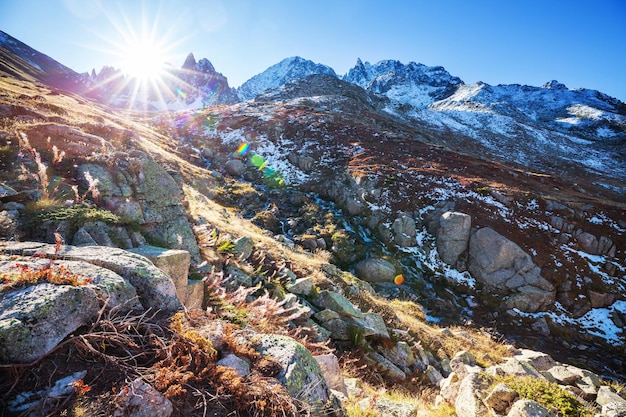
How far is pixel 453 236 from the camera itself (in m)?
17.4

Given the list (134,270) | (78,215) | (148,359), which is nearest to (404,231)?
(78,215)

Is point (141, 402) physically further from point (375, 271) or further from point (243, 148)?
point (243, 148)

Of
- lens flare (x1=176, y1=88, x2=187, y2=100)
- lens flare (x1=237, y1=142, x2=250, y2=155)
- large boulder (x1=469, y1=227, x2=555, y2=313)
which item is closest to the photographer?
large boulder (x1=469, y1=227, x2=555, y2=313)

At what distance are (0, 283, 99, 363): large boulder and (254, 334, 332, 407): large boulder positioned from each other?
6.03 feet

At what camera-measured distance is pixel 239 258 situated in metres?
8.11

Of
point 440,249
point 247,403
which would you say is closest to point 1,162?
point 247,403

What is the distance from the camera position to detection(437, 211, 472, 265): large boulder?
16969 mm

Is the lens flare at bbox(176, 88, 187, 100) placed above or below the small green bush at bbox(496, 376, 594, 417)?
above

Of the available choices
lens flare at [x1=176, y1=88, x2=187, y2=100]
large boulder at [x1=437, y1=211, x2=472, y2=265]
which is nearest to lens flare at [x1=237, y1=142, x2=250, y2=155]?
large boulder at [x1=437, y1=211, x2=472, y2=265]

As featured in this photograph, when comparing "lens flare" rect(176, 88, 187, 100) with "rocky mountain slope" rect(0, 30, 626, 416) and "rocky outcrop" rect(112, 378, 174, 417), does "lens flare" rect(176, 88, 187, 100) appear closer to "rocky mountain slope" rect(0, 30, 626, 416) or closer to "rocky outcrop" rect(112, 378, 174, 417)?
"rocky mountain slope" rect(0, 30, 626, 416)

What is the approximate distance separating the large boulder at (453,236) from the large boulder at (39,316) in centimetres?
1737

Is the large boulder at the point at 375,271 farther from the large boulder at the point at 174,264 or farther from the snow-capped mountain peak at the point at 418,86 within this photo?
the snow-capped mountain peak at the point at 418,86

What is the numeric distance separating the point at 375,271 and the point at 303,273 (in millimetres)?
6407

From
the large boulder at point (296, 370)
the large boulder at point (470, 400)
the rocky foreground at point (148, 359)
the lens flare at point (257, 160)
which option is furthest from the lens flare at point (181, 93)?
the large boulder at point (470, 400)
